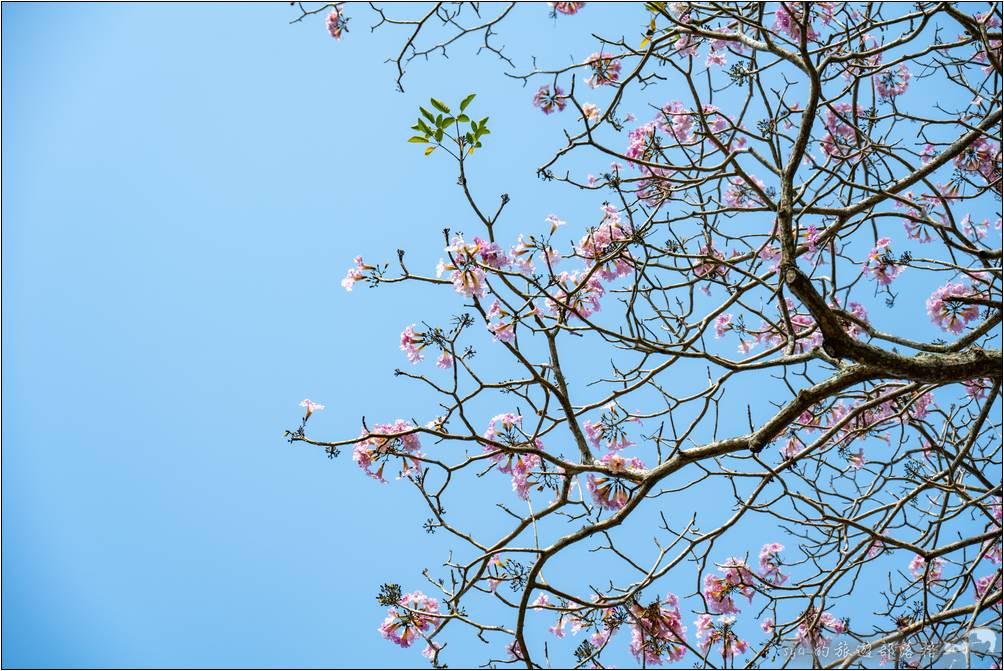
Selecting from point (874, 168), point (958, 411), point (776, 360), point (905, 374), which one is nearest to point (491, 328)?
point (776, 360)

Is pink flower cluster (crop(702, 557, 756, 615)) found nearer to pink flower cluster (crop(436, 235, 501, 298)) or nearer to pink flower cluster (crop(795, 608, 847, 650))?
→ pink flower cluster (crop(795, 608, 847, 650))

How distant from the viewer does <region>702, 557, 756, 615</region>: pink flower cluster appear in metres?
3.15

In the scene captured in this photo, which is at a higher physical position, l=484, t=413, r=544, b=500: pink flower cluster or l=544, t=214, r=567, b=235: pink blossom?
l=544, t=214, r=567, b=235: pink blossom

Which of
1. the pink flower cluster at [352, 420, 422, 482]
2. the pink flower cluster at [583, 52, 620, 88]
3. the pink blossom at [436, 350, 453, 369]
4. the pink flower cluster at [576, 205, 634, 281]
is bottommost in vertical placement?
the pink flower cluster at [352, 420, 422, 482]

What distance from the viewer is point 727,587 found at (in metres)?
3.17

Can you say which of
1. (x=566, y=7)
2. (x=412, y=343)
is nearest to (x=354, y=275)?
(x=412, y=343)

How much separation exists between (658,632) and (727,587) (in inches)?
16.2

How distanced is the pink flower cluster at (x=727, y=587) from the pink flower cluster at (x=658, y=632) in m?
0.22

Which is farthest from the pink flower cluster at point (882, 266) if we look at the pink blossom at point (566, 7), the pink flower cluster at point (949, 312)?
the pink blossom at point (566, 7)

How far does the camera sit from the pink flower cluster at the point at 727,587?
3.15m

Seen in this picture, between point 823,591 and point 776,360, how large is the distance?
830mm

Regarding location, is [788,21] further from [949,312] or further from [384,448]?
[384,448]

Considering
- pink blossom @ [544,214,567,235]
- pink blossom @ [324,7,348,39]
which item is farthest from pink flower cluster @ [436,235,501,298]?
pink blossom @ [324,7,348,39]

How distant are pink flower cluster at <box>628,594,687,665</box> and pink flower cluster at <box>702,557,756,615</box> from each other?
22cm
